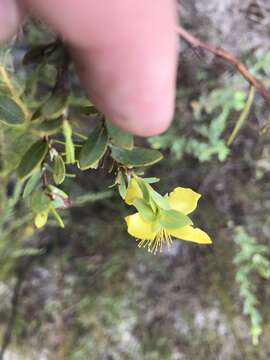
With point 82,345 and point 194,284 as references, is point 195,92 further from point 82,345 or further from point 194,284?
point 82,345

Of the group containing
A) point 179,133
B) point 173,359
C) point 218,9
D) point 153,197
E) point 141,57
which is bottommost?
point 173,359

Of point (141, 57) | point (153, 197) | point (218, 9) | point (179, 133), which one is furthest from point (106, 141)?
point (218, 9)

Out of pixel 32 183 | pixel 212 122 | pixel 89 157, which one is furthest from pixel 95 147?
pixel 212 122

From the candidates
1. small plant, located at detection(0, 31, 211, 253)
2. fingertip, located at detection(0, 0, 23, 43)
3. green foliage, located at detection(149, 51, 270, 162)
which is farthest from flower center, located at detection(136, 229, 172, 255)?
green foliage, located at detection(149, 51, 270, 162)

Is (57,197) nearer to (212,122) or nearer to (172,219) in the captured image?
(172,219)

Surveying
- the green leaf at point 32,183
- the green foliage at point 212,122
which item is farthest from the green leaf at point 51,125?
the green foliage at point 212,122
